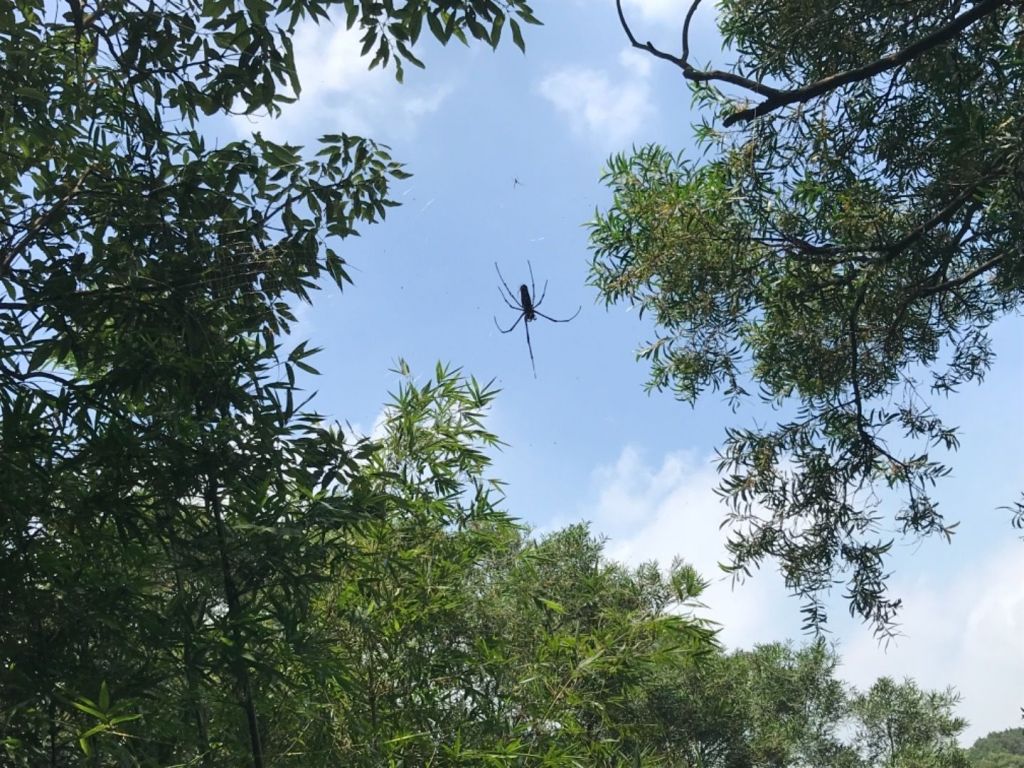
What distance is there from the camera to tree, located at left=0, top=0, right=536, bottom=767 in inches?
118

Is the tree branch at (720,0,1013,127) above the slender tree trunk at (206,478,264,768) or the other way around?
above

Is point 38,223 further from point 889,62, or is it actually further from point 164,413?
point 889,62

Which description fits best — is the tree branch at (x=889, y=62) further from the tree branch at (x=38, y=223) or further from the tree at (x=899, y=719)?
the tree at (x=899, y=719)

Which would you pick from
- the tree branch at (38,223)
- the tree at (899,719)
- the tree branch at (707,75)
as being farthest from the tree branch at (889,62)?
the tree at (899,719)

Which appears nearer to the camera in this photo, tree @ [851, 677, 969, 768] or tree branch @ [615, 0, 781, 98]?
tree branch @ [615, 0, 781, 98]

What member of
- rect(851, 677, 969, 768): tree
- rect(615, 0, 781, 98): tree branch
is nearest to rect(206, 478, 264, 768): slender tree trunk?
rect(615, 0, 781, 98): tree branch

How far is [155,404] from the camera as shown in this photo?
346 cm

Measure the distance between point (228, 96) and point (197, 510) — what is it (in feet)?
4.87

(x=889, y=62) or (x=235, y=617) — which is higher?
(x=889, y=62)

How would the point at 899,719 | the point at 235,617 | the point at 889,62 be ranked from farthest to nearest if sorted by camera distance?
the point at 899,719
the point at 889,62
the point at 235,617

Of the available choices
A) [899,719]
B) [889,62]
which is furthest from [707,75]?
[899,719]

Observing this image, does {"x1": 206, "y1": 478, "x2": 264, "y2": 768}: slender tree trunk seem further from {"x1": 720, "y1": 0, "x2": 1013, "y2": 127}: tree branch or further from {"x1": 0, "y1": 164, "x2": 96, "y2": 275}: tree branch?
{"x1": 720, "y1": 0, "x2": 1013, "y2": 127}: tree branch

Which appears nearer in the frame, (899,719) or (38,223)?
(38,223)

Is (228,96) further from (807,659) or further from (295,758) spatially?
(807,659)
